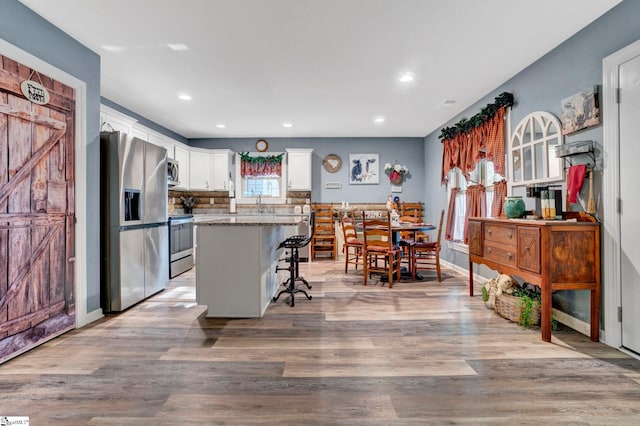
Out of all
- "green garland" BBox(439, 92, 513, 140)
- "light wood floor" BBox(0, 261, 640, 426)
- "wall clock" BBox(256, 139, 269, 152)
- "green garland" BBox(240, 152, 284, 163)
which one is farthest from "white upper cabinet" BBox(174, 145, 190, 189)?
"green garland" BBox(439, 92, 513, 140)

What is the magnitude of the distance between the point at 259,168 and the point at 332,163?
1.53 metres

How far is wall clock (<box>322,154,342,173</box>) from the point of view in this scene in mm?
6336

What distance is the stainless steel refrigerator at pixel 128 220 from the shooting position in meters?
2.96

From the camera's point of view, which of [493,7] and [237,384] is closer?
[237,384]

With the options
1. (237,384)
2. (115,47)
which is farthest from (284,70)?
(237,384)

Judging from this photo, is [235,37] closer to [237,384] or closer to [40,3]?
[40,3]

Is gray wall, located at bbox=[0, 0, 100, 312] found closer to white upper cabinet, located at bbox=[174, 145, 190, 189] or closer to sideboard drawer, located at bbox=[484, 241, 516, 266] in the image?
white upper cabinet, located at bbox=[174, 145, 190, 189]

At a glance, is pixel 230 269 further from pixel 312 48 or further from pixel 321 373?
pixel 312 48

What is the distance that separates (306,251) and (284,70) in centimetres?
345

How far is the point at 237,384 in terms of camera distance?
1771 mm

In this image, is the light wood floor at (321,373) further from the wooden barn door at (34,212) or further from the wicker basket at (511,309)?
the wooden barn door at (34,212)

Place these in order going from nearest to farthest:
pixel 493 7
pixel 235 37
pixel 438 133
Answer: pixel 493 7 → pixel 235 37 → pixel 438 133

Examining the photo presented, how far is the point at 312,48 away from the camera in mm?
2764

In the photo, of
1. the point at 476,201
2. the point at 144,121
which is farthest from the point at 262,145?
the point at 476,201
